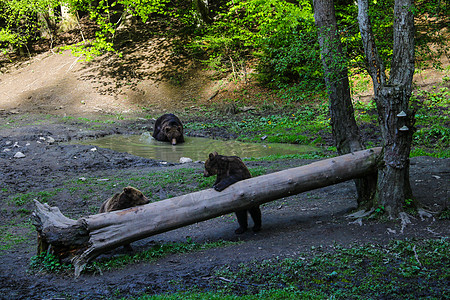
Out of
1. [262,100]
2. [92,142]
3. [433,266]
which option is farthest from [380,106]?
[262,100]

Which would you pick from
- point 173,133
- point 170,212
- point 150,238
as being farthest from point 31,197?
point 173,133

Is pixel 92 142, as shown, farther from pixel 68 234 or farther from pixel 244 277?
pixel 244 277

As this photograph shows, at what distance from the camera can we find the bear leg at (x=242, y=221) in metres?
6.97

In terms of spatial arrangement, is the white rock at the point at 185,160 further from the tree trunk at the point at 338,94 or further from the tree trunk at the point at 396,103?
the tree trunk at the point at 396,103

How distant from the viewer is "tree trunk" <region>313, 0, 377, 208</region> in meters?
6.86

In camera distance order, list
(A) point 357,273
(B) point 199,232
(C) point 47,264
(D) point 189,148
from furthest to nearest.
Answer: (D) point 189,148 < (B) point 199,232 < (C) point 47,264 < (A) point 357,273

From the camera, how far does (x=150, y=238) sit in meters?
7.36

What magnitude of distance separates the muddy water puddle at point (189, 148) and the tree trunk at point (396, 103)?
753cm

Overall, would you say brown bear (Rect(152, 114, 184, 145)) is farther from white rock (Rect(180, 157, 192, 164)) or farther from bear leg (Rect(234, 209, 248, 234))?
bear leg (Rect(234, 209, 248, 234))

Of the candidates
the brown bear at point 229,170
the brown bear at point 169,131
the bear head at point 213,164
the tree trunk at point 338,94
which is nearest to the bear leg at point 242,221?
the brown bear at point 229,170

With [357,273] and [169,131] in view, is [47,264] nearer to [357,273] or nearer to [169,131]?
[357,273]

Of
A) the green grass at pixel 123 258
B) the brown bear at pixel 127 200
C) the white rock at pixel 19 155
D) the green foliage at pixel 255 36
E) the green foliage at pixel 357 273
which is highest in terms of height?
the green foliage at pixel 255 36

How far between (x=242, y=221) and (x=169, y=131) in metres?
9.92

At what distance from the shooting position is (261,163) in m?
11.7
